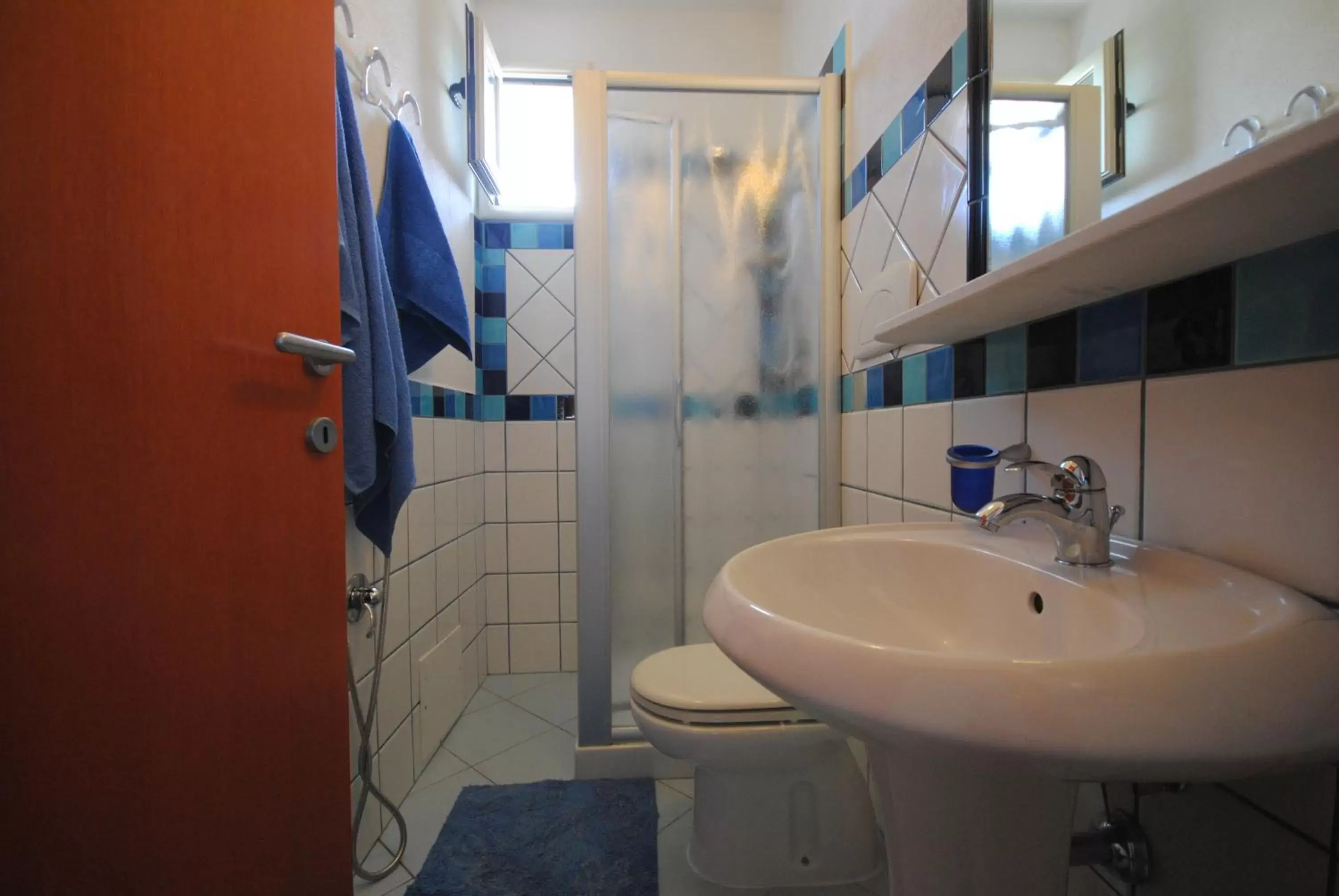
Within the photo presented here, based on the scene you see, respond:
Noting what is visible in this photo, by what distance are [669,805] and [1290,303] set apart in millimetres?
1381

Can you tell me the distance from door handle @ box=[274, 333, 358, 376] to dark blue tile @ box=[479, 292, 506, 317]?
4.34 ft

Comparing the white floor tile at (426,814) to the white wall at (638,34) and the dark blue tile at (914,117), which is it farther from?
the white wall at (638,34)

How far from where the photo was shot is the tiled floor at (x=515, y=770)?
1.03 metres

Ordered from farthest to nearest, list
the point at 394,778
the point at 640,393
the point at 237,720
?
the point at 640,393
the point at 394,778
the point at 237,720

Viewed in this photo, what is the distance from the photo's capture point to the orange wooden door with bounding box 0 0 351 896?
0.49m

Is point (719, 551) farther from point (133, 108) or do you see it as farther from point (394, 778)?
point (133, 108)

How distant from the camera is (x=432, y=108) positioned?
58.0 inches

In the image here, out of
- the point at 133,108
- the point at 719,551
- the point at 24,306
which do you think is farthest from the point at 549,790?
the point at 133,108

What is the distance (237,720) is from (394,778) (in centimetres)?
79

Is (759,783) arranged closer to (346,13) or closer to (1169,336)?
(1169,336)

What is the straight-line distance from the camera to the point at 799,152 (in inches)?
54.4

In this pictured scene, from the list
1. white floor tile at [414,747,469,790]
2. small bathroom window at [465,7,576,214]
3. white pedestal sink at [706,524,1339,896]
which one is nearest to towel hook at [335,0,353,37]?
small bathroom window at [465,7,576,214]

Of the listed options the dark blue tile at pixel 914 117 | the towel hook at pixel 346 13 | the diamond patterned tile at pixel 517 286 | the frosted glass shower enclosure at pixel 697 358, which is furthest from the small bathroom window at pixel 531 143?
the dark blue tile at pixel 914 117

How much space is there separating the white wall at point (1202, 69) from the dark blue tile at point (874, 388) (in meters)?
0.60
